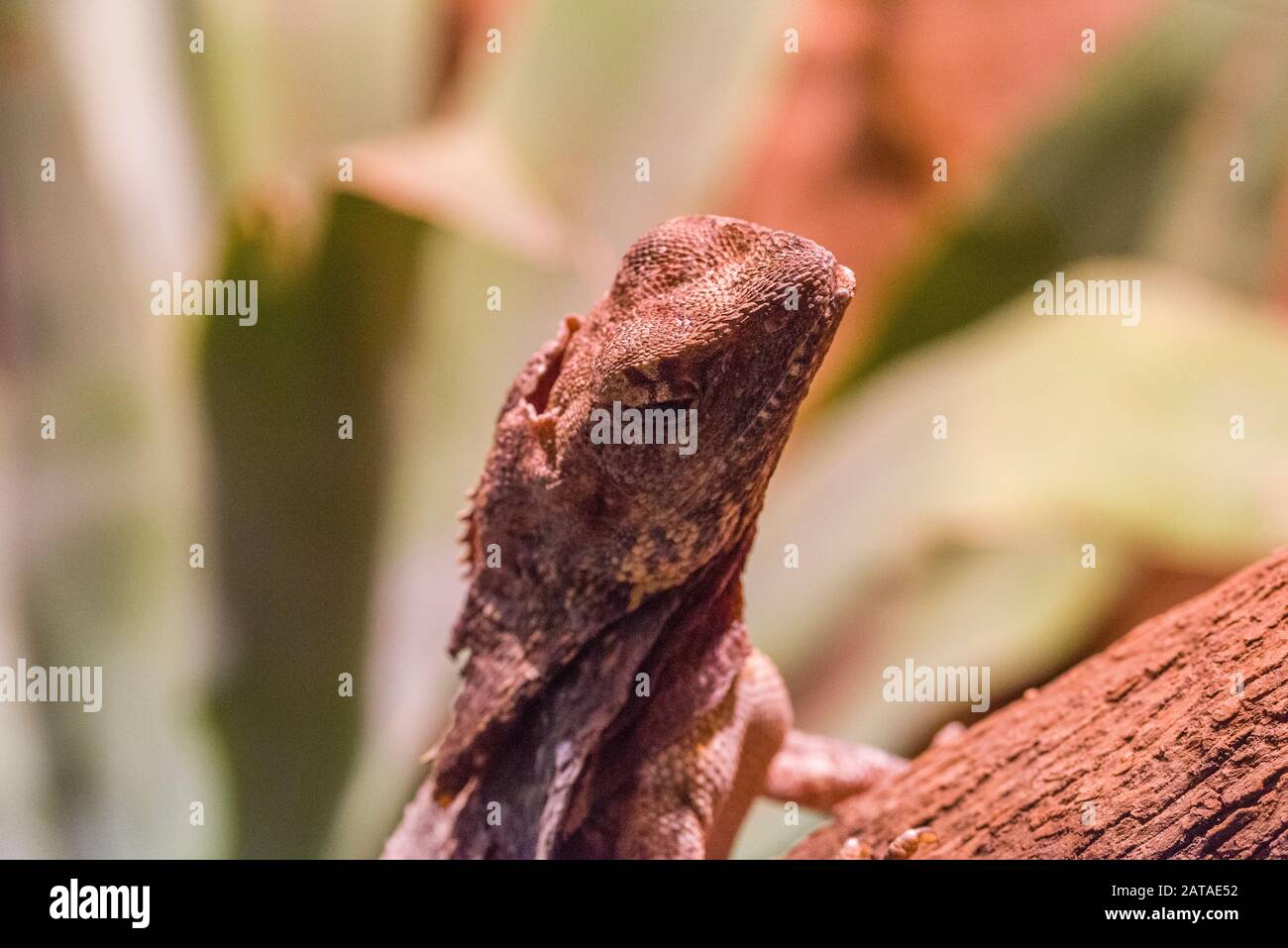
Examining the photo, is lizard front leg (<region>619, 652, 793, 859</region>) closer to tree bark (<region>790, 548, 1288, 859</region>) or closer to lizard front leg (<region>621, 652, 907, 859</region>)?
lizard front leg (<region>621, 652, 907, 859</region>)

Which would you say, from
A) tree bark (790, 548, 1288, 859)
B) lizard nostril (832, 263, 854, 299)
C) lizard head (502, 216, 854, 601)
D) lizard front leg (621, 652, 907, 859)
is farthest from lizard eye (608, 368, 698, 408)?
tree bark (790, 548, 1288, 859)

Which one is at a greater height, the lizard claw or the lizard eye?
the lizard eye

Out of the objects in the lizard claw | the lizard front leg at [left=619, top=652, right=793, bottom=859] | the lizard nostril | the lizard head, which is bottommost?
the lizard claw

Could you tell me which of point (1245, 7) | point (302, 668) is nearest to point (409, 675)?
point (302, 668)

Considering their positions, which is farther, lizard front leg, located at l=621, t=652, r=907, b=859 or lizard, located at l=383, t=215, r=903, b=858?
lizard front leg, located at l=621, t=652, r=907, b=859

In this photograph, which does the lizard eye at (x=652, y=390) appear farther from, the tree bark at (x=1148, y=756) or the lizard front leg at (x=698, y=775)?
the tree bark at (x=1148, y=756)

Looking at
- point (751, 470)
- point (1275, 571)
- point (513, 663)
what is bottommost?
point (513, 663)
